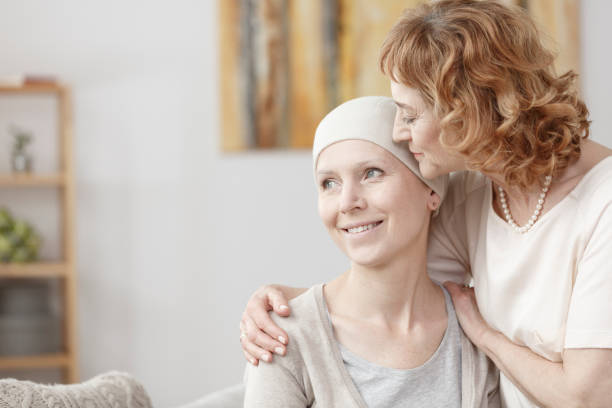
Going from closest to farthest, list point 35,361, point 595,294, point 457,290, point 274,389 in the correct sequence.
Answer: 1. point 595,294
2. point 274,389
3. point 457,290
4. point 35,361

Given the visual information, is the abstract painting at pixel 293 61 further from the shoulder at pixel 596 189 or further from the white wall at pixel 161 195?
the shoulder at pixel 596 189

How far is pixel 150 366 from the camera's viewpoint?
13.9ft

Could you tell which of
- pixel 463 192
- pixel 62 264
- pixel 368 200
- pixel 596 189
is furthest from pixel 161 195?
pixel 596 189

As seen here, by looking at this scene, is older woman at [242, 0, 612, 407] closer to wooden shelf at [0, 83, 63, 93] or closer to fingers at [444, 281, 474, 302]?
fingers at [444, 281, 474, 302]

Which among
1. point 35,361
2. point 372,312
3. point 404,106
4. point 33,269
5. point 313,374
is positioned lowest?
point 35,361

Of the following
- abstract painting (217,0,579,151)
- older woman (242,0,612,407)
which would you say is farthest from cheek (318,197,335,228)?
abstract painting (217,0,579,151)

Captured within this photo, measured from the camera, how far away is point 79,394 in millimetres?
1580

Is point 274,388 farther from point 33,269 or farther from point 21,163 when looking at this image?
point 21,163

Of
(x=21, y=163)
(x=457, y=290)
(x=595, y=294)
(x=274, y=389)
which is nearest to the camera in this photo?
(x=595, y=294)

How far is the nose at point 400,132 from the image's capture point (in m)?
1.61

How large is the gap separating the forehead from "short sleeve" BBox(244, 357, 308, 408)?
428 millimetres

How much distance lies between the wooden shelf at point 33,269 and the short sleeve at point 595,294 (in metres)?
2.97

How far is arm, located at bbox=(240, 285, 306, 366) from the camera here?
1.57 metres

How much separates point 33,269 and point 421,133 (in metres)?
2.81
